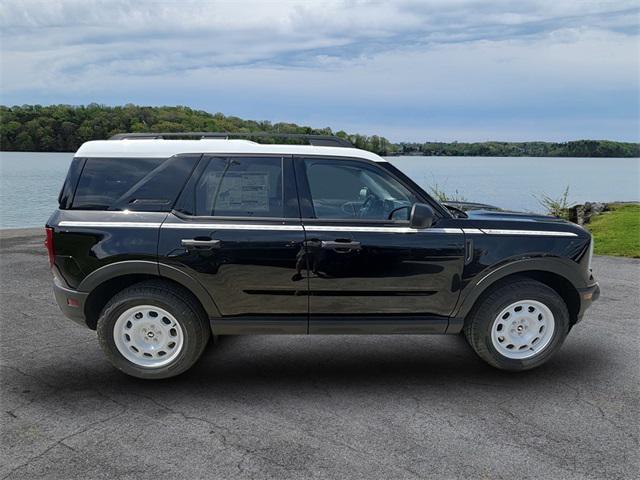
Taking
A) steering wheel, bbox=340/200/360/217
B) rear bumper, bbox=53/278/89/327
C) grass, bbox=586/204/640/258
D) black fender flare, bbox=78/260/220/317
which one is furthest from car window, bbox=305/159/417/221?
grass, bbox=586/204/640/258

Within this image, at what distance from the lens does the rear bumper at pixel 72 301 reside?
412 cm

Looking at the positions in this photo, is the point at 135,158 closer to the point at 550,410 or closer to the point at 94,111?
the point at 550,410

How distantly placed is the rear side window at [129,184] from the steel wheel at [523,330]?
2819mm

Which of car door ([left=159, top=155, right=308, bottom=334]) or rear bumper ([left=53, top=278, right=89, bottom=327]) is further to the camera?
rear bumper ([left=53, top=278, right=89, bottom=327])

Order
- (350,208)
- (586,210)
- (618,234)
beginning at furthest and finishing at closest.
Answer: (586,210)
(618,234)
(350,208)

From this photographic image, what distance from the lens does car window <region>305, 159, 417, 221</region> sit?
4188mm

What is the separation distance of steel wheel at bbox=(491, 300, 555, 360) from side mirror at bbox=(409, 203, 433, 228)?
1.04 meters

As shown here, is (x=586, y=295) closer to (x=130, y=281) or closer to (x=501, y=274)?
(x=501, y=274)

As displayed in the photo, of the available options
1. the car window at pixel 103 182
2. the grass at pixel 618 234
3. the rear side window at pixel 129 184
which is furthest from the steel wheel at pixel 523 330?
the grass at pixel 618 234

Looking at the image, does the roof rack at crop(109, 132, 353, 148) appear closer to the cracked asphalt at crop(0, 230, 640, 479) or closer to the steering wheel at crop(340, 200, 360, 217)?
the steering wheel at crop(340, 200, 360, 217)

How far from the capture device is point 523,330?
432cm

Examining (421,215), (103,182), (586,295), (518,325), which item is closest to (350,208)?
(421,215)

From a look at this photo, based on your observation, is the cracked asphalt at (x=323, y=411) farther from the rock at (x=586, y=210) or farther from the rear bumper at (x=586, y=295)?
the rock at (x=586, y=210)

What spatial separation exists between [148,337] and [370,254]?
1.88 m
